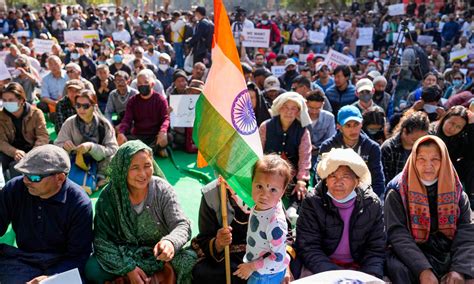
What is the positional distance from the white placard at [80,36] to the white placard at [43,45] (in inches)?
65.0

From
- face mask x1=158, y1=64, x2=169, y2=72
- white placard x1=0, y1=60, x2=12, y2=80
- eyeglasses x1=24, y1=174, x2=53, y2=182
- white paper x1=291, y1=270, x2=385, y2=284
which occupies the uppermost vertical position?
white paper x1=291, y1=270, x2=385, y2=284

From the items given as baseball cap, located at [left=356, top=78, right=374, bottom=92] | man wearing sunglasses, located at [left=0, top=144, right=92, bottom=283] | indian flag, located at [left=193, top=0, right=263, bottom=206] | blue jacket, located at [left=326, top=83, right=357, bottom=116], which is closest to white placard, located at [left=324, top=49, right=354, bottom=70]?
blue jacket, located at [left=326, top=83, right=357, bottom=116]

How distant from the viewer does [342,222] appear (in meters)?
3.26

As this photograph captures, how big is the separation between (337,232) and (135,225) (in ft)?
4.53

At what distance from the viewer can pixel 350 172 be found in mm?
3211

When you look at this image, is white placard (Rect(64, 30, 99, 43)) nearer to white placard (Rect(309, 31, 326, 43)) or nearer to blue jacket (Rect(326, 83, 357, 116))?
white placard (Rect(309, 31, 326, 43))

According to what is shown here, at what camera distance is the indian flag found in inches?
117

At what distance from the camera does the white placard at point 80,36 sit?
1387 cm

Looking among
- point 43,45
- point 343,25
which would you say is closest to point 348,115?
point 43,45

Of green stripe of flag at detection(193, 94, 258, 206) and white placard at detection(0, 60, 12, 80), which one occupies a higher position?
green stripe of flag at detection(193, 94, 258, 206)

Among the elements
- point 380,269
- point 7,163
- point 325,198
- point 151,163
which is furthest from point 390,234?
point 7,163

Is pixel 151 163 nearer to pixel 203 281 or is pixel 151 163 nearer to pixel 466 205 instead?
pixel 203 281

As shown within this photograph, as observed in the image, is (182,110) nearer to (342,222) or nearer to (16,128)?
(16,128)

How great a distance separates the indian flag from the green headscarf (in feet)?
1.65
